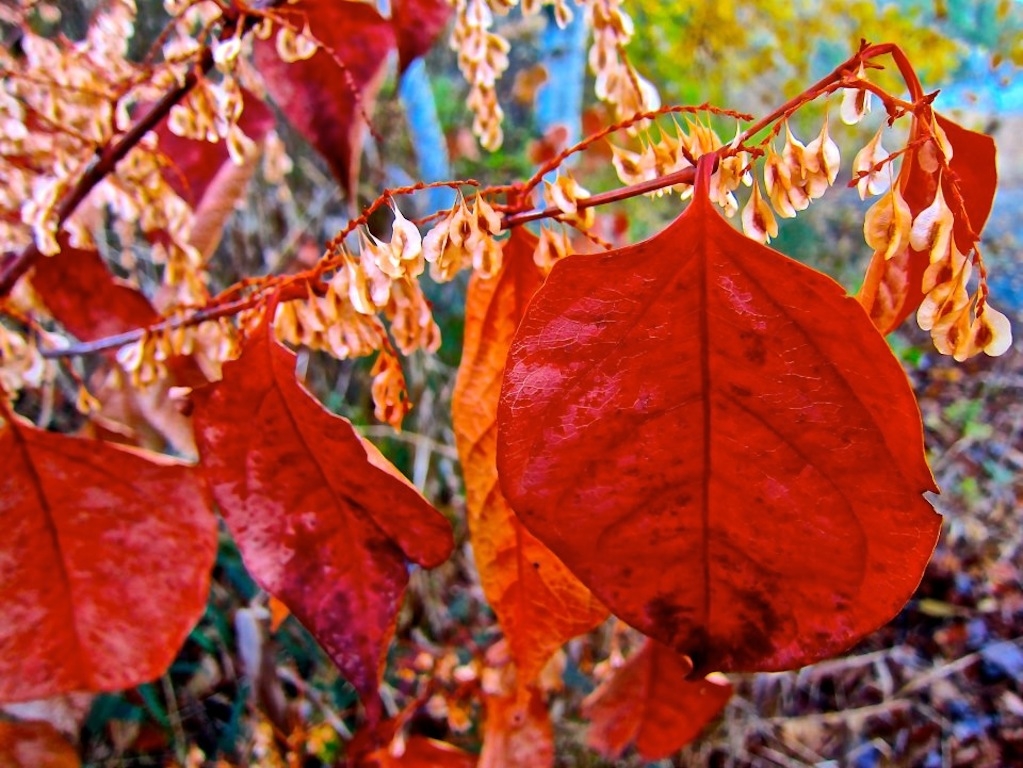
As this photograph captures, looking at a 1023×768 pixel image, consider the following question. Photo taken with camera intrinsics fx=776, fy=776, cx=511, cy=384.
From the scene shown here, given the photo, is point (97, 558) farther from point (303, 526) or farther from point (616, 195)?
point (616, 195)

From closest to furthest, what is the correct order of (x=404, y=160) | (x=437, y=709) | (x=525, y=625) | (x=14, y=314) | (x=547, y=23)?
Answer: (x=525, y=625) → (x=14, y=314) → (x=437, y=709) → (x=404, y=160) → (x=547, y=23)

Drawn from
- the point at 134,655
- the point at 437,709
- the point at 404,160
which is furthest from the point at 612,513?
the point at 404,160

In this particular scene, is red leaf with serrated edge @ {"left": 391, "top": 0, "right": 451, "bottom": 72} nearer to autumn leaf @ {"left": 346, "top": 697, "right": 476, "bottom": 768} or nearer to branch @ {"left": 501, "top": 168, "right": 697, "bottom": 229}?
branch @ {"left": 501, "top": 168, "right": 697, "bottom": 229}

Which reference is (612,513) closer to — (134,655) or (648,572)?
(648,572)

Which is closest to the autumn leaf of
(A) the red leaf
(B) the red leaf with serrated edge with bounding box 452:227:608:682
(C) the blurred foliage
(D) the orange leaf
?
(A) the red leaf

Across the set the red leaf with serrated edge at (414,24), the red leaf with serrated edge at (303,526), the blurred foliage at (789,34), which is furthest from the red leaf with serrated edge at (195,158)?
the blurred foliage at (789,34)
